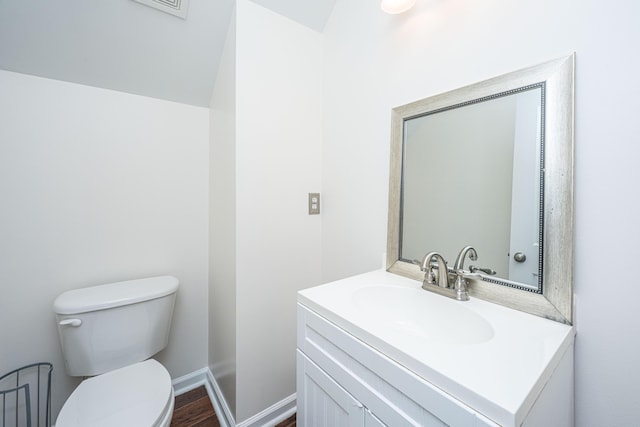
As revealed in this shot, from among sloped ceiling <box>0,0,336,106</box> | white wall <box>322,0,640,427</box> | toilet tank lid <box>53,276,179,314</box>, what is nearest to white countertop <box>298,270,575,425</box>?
white wall <box>322,0,640,427</box>

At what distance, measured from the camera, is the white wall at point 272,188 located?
1.25 metres

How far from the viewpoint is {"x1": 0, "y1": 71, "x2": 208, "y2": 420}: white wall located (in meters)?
1.18

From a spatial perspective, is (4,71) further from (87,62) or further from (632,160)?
(632,160)

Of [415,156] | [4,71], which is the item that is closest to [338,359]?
[415,156]

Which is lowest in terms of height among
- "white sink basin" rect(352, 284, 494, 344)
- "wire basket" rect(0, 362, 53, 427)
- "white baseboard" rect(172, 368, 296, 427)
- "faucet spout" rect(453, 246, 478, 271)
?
"white baseboard" rect(172, 368, 296, 427)

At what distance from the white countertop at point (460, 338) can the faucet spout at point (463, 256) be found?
0.12 m

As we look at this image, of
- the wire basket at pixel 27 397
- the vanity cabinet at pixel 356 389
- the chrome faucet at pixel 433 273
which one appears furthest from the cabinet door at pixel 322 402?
the wire basket at pixel 27 397

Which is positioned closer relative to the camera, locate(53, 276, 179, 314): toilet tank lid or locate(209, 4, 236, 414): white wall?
locate(53, 276, 179, 314): toilet tank lid

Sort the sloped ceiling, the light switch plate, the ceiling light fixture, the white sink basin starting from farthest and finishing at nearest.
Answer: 1. the light switch plate
2. the sloped ceiling
3. the ceiling light fixture
4. the white sink basin

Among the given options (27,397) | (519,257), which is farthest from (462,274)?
(27,397)

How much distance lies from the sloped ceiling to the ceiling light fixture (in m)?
0.60

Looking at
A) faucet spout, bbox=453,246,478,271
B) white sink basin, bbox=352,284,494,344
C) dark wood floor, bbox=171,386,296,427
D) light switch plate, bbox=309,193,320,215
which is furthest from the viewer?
light switch plate, bbox=309,193,320,215

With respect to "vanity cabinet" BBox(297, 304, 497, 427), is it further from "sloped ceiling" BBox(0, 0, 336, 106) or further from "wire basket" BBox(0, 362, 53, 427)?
"sloped ceiling" BBox(0, 0, 336, 106)

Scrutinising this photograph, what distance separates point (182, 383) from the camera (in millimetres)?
1621
